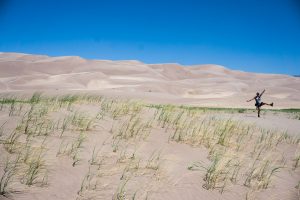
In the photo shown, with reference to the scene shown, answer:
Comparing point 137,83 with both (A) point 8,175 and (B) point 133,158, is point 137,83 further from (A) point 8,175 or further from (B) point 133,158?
(A) point 8,175

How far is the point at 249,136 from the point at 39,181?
6.16 metres

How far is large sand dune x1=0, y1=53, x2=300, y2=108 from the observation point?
1907 inches

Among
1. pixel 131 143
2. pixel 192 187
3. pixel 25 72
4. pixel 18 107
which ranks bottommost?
pixel 192 187

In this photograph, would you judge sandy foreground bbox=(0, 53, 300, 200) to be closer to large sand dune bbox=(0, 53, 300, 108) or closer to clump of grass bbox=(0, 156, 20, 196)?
clump of grass bbox=(0, 156, 20, 196)

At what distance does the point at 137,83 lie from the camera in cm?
7800

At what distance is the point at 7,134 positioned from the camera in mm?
Answer: 5574

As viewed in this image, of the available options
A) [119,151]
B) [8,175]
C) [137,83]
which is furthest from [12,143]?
[137,83]

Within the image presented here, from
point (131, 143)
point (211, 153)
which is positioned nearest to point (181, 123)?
point (211, 153)

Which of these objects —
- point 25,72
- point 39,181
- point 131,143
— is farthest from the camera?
point 25,72

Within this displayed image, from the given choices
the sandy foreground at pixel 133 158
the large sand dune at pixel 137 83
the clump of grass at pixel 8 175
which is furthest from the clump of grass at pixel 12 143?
the large sand dune at pixel 137 83

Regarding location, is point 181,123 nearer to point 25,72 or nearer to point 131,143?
point 131,143

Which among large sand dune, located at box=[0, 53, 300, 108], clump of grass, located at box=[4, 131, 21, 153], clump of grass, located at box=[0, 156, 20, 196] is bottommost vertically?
clump of grass, located at box=[0, 156, 20, 196]

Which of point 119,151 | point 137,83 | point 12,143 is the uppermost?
point 137,83

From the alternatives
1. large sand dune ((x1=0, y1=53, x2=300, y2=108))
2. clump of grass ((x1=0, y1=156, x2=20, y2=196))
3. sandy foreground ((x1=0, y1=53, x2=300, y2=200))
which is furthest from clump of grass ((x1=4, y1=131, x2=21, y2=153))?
large sand dune ((x1=0, y1=53, x2=300, y2=108))
